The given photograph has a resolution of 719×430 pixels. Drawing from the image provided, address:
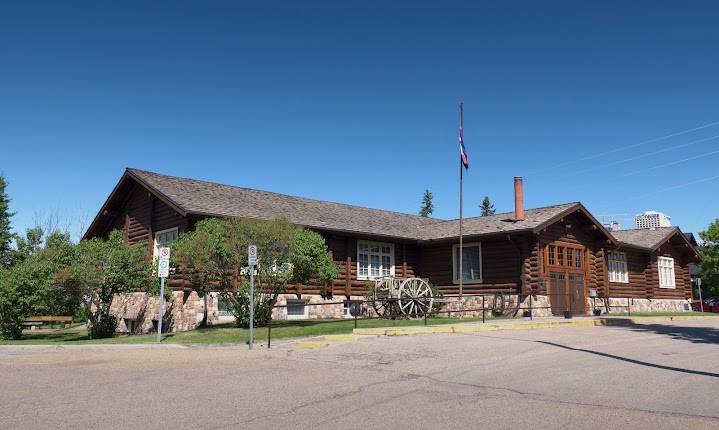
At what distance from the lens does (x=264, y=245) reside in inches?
754

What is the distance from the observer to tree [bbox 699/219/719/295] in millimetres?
42594

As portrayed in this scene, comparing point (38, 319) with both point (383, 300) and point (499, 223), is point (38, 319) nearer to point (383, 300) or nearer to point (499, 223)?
point (383, 300)

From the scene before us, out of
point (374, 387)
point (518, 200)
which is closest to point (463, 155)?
point (518, 200)

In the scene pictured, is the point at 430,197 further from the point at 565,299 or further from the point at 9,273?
the point at 9,273

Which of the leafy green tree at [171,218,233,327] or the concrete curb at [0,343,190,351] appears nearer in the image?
the concrete curb at [0,343,190,351]

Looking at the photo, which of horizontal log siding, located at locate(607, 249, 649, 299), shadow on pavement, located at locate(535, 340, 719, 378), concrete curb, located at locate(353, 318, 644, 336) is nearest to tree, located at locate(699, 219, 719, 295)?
horizontal log siding, located at locate(607, 249, 649, 299)

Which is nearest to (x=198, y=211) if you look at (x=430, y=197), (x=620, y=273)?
(x=620, y=273)

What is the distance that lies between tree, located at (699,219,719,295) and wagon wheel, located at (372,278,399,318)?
2953 cm

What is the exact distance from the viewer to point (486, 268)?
27969 millimetres

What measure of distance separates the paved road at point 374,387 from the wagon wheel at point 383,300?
379 inches

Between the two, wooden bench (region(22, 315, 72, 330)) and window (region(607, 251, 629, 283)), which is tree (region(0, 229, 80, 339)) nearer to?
wooden bench (region(22, 315, 72, 330))

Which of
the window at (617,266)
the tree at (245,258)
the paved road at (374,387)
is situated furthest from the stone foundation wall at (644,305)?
the paved road at (374,387)

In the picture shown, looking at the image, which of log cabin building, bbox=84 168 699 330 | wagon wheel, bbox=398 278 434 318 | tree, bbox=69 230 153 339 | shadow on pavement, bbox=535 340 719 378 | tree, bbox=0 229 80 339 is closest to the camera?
shadow on pavement, bbox=535 340 719 378

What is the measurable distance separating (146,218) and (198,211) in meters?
5.83
